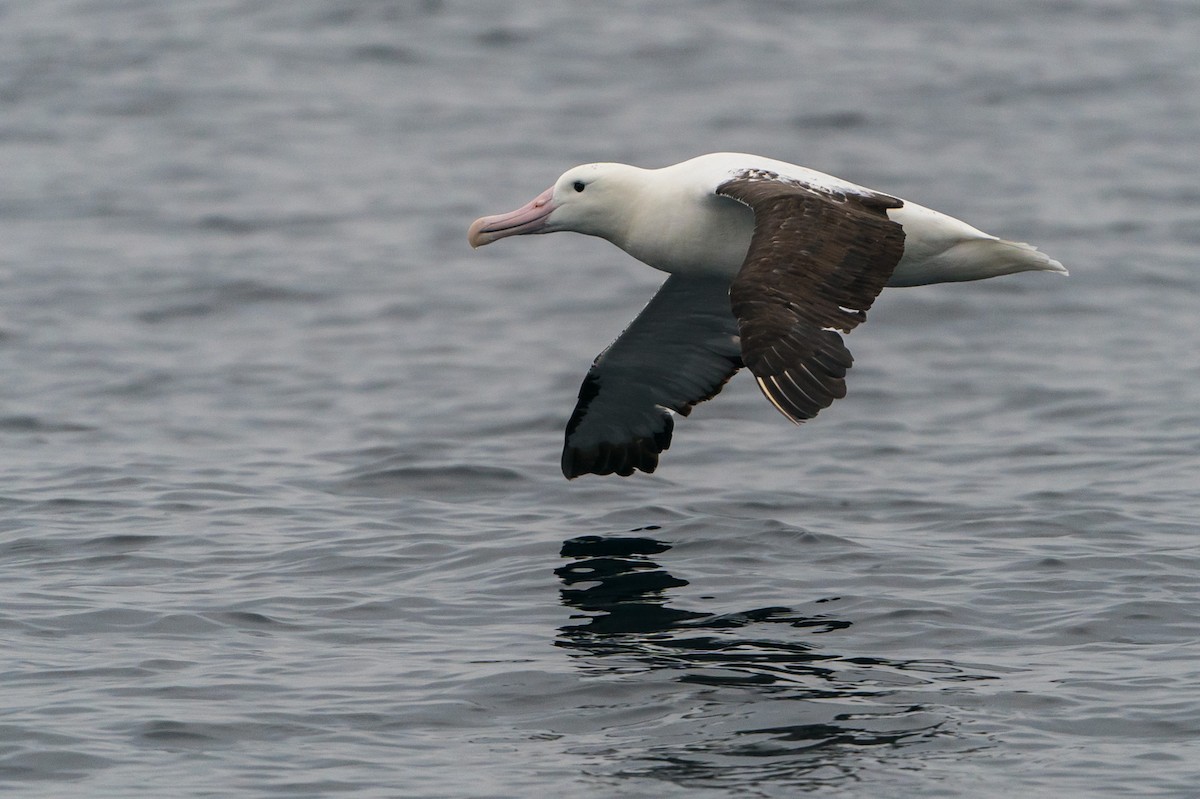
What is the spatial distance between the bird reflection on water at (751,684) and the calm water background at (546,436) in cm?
4

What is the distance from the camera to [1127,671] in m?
9.76

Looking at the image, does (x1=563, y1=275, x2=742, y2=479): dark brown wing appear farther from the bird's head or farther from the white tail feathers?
the white tail feathers

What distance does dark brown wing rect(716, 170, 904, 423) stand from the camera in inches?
345

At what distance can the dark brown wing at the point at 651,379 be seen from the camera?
40.5 ft

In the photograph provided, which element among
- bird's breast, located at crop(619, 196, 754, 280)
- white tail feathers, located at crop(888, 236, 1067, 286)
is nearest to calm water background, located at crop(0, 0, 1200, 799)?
white tail feathers, located at crop(888, 236, 1067, 286)

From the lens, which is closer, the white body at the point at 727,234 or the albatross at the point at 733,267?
the albatross at the point at 733,267

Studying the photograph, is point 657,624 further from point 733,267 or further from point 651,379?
point 651,379

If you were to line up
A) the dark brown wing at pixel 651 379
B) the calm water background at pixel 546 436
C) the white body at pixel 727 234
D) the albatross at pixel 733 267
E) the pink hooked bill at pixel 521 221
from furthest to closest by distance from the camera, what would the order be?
the dark brown wing at pixel 651 379 → the pink hooked bill at pixel 521 221 → the white body at pixel 727 234 → the calm water background at pixel 546 436 → the albatross at pixel 733 267

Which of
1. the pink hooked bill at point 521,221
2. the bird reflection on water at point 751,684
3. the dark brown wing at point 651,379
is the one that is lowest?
the bird reflection on water at point 751,684

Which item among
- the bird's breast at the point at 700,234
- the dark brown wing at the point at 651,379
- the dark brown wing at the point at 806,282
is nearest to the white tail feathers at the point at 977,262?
the dark brown wing at the point at 806,282

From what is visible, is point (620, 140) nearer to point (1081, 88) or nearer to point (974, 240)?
point (1081, 88)

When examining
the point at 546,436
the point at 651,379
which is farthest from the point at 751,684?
the point at 546,436

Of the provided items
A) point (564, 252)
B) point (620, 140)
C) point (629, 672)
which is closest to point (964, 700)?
point (629, 672)

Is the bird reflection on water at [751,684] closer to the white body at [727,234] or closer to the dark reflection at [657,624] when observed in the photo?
the dark reflection at [657,624]
